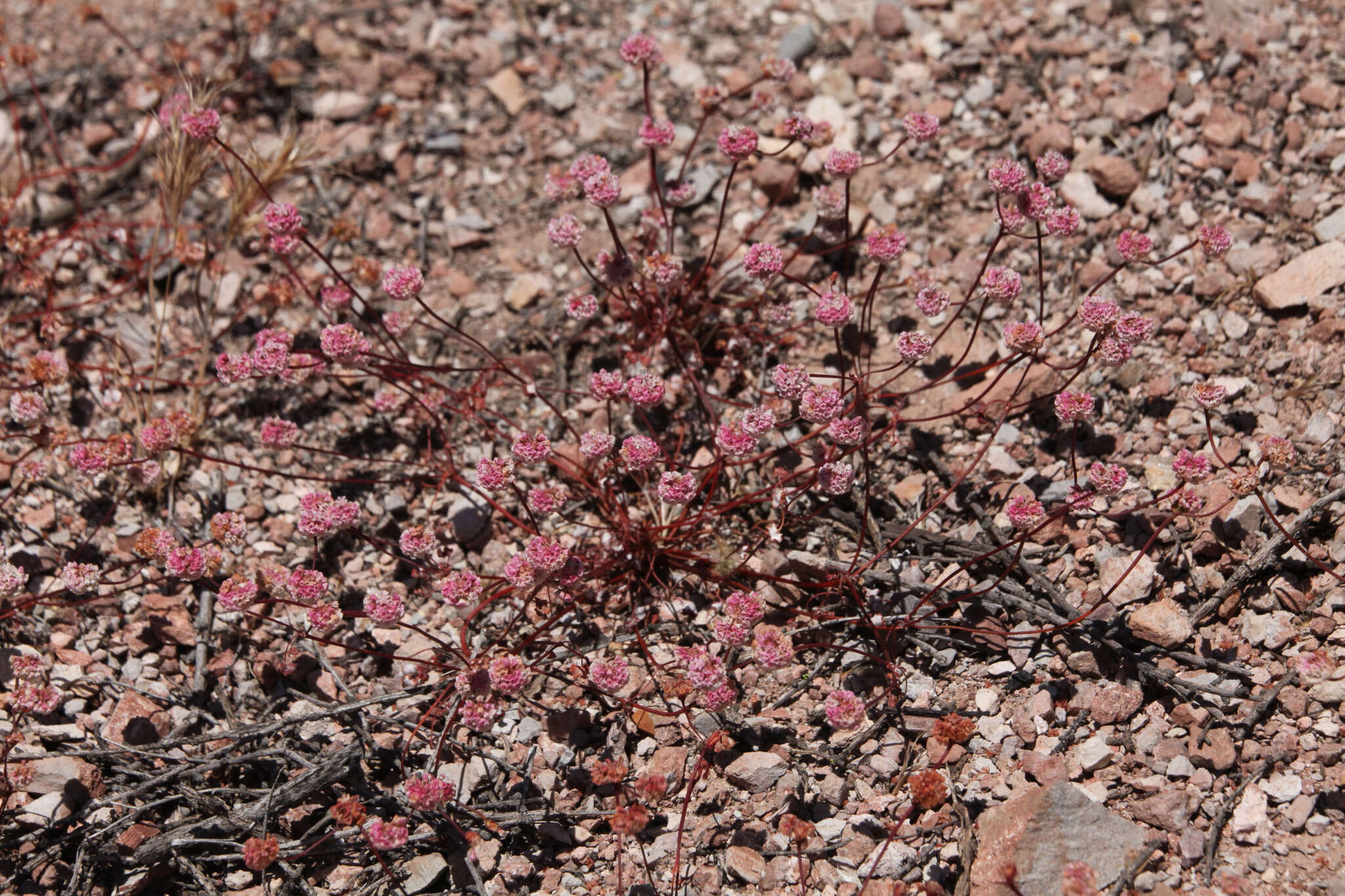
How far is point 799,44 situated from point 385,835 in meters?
4.71

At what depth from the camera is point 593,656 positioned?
3992 mm

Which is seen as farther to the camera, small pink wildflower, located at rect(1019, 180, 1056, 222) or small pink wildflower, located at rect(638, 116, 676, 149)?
small pink wildflower, located at rect(638, 116, 676, 149)

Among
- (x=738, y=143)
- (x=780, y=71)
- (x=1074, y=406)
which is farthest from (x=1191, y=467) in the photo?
(x=780, y=71)

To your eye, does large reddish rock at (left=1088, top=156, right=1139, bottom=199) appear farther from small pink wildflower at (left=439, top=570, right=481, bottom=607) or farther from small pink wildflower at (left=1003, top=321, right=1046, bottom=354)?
small pink wildflower at (left=439, top=570, right=481, bottom=607)

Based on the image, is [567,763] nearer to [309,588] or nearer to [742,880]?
[742,880]

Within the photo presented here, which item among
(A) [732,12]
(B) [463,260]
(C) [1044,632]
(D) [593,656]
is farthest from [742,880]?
(A) [732,12]

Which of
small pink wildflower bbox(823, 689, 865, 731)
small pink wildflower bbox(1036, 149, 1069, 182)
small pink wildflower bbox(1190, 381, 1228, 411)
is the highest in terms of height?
small pink wildflower bbox(1036, 149, 1069, 182)

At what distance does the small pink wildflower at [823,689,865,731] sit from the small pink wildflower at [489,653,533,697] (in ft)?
3.76

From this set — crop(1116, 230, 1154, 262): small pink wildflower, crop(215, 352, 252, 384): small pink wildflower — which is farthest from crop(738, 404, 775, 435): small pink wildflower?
crop(215, 352, 252, 384): small pink wildflower

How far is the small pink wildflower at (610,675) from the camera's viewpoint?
139 inches

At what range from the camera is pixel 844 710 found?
331 centimetres

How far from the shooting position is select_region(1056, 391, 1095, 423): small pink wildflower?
3.75 metres

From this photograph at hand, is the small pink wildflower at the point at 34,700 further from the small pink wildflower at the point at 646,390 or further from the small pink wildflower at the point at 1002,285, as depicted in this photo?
the small pink wildflower at the point at 1002,285

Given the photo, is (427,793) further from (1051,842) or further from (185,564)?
(1051,842)
